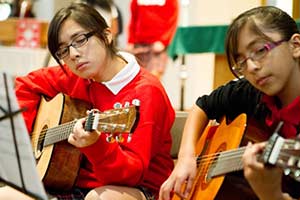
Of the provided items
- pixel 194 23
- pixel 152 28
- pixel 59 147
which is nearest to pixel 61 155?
pixel 59 147

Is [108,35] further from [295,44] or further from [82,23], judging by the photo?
[295,44]

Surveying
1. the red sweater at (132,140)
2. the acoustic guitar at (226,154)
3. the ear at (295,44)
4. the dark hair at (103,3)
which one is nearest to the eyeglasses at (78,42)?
the red sweater at (132,140)

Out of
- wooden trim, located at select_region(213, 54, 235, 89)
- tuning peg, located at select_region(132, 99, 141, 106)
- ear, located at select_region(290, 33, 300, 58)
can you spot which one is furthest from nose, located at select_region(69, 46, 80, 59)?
wooden trim, located at select_region(213, 54, 235, 89)

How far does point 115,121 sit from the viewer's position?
181 cm

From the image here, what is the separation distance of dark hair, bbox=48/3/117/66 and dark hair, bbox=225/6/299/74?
0.50 m

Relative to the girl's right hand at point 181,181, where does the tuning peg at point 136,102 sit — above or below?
above

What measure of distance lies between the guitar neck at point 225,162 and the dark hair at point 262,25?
243 mm

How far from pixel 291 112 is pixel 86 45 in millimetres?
714

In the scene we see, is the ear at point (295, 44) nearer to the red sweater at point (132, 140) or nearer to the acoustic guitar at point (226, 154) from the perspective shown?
the acoustic guitar at point (226, 154)

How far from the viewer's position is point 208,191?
67.2 inches

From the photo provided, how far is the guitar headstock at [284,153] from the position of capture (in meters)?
1.30

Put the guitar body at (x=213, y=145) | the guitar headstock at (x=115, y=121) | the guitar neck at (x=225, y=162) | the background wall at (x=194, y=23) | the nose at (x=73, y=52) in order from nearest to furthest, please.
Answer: the guitar neck at (x=225, y=162)
the guitar body at (x=213, y=145)
the guitar headstock at (x=115, y=121)
the nose at (x=73, y=52)
the background wall at (x=194, y=23)

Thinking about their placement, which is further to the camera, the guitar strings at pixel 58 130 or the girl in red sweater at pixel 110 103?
the guitar strings at pixel 58 130

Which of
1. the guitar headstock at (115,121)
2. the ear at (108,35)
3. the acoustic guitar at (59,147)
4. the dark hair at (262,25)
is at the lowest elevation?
the acoustic guitar at (59,147)
